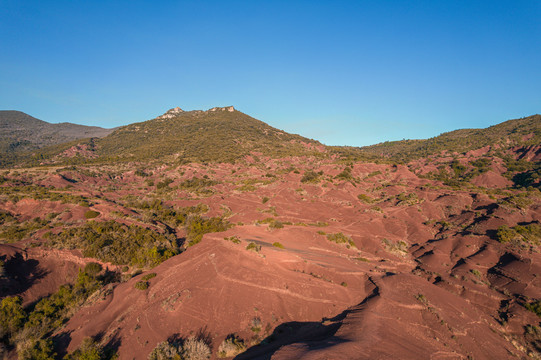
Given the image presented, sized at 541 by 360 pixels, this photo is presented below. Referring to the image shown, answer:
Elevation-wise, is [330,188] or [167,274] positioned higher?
[330,188]

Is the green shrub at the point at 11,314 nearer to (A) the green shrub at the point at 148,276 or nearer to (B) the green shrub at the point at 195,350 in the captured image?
(A) the green shrub at the point at 148,276

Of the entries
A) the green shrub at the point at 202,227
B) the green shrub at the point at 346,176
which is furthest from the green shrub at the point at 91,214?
the green shrub at the point at 346,176

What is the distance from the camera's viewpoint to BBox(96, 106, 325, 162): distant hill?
274ft

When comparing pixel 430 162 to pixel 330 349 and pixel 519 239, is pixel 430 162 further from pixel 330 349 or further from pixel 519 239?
pixel 330 349

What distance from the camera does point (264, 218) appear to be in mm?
32688

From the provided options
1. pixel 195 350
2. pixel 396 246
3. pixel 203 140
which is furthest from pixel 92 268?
pixel 203 140

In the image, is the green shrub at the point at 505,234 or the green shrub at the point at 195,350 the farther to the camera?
the green shrub at the point at 505,234

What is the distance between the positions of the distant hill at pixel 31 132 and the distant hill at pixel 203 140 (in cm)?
5304

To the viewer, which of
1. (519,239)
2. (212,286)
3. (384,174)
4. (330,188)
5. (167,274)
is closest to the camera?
(212,286)

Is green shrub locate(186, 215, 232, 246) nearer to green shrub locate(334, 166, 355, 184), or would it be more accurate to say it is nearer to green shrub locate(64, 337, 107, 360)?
green shrub locate(64, 337, 107, 360)

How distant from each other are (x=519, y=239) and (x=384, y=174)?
37507 millimetres

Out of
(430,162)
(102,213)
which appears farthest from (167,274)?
(430,162)

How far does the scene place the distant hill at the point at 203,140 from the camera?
83.4 metres

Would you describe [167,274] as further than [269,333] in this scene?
Yes
